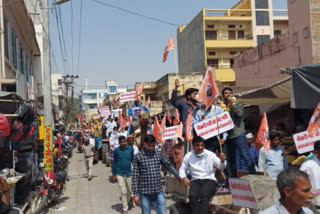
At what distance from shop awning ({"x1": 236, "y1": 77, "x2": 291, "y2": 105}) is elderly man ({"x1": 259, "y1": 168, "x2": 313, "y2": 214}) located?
8.13m

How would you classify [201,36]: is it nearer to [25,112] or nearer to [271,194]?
[25,112]

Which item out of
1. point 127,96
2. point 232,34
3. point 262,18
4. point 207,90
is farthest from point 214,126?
point 262,18

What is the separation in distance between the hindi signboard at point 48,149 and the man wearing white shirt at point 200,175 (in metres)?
6.39

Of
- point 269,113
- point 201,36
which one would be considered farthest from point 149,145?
point 201,36

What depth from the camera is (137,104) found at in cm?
1336

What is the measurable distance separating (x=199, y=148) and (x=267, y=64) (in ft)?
58.1

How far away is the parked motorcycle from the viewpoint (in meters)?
Result: 8.93

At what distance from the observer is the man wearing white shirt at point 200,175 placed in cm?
560

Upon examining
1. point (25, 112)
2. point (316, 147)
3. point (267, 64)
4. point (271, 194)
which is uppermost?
point (267, 64)

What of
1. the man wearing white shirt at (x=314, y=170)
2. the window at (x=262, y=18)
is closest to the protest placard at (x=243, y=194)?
the man wearing white shirt at (x=314, y=170)

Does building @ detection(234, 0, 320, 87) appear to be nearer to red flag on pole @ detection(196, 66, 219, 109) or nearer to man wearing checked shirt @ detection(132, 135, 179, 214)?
red flag on pole @ detection(196, 66, 219, 109)

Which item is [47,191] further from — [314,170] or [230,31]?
[230,31]

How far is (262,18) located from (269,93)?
109 ft

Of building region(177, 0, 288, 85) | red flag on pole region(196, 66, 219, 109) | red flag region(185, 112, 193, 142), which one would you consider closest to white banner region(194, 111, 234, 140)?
red flag on pole region(196, 66, 219, 109)
